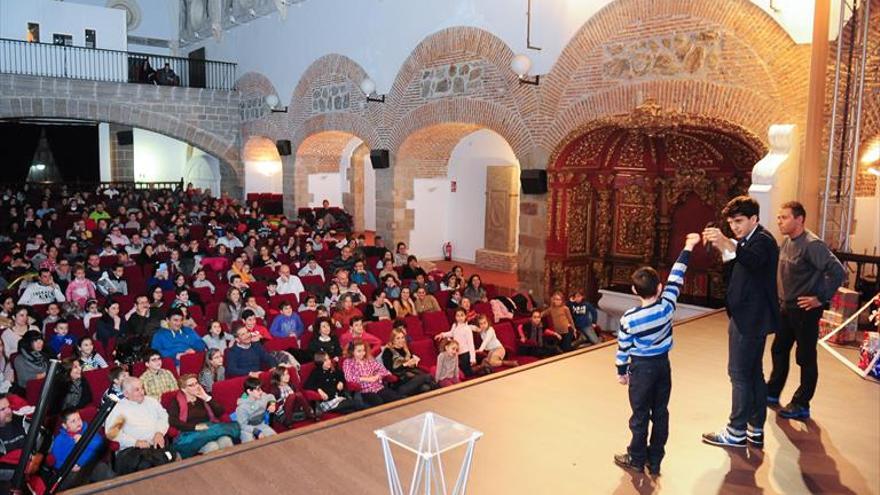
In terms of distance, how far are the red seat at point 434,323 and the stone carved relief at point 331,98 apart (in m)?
7.66

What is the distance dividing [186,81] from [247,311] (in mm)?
16311

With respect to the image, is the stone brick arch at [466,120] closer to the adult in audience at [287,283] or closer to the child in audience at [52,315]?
the adult in audience at [287,283]

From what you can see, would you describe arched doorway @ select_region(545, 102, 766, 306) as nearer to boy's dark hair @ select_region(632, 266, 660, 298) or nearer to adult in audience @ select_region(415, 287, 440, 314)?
adult in audience @ select_region(415, 287, 440, 314)

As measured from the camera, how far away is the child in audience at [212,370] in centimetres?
601

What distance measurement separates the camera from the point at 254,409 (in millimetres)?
5355

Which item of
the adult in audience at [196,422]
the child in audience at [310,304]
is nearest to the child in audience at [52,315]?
the adult in audience at [196,422]

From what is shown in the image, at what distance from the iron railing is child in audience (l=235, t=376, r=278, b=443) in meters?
14.4

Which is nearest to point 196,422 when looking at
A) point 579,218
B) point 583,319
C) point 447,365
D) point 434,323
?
point 447,365

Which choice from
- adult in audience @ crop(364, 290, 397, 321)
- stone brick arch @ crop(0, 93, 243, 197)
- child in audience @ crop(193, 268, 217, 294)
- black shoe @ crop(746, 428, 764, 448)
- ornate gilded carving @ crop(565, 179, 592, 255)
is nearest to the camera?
black shoe @ crop(746, 428, 764, 448)

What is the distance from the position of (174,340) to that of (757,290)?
17.4 ft

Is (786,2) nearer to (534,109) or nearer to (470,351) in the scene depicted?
(534,109)

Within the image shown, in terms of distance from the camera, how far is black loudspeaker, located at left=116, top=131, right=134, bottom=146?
2220cm

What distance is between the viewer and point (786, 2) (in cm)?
748

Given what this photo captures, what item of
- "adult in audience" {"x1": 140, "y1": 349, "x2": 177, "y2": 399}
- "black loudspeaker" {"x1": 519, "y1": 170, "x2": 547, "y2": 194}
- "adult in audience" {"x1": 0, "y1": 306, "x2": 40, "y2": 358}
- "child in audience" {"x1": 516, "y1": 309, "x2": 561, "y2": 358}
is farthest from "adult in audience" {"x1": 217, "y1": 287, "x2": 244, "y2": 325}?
"black loudspeaker" {"x1": 519, "y1": 170, "x2": 547, "y2": 194}
